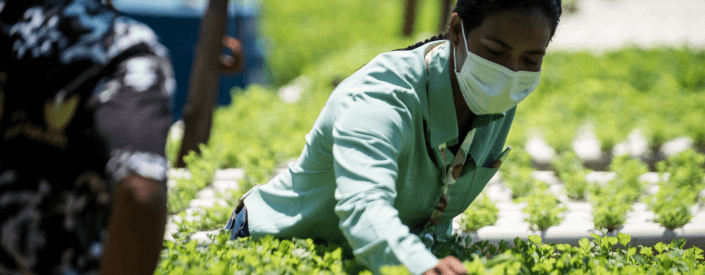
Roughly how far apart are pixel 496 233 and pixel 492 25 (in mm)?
1736

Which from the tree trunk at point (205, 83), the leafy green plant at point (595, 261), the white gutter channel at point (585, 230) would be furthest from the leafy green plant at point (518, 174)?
the tree trunk at point (205, 83)

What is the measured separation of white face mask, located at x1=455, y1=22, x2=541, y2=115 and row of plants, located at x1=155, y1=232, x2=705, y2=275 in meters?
0.51

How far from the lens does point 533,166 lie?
16.7 feet

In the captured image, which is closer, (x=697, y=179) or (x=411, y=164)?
(x=411, y=164)

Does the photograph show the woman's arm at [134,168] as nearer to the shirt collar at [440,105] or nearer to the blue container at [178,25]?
the shirt collar at [440,105]

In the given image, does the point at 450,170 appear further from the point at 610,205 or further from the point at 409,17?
the point at 409,17

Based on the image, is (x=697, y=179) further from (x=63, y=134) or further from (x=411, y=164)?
(x=63, y=134)

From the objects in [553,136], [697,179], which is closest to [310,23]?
[553,136]

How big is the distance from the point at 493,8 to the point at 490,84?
0.28 m

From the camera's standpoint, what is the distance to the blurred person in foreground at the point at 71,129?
1299 millimetres

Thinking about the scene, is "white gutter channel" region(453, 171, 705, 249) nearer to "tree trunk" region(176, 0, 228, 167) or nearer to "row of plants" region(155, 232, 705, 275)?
"row of plants" region(155, 232, 705, 275)

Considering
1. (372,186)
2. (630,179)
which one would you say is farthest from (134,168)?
(630,179)

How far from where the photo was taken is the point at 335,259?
Answer: 2.09 m

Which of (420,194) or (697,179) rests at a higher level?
(420,194)
